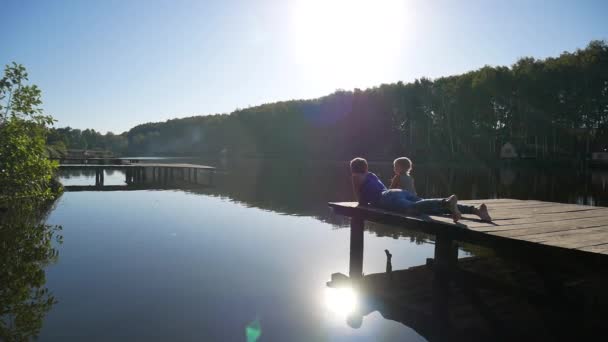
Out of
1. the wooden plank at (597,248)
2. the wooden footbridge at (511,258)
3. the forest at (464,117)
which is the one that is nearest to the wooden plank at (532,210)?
the wooden footbridge at (511,258)

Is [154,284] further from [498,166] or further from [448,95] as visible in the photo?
[448,95]

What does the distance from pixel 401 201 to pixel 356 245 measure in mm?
1591

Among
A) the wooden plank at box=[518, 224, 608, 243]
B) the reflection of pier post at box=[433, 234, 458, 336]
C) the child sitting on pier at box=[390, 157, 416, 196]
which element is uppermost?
the child sitting on pier at box=[390, 157, 416, 196]

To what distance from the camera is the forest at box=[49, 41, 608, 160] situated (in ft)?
185

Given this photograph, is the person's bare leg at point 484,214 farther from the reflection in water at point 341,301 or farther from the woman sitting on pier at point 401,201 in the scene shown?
the reflection in water at point 341,301

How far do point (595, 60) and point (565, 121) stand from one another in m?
8.72

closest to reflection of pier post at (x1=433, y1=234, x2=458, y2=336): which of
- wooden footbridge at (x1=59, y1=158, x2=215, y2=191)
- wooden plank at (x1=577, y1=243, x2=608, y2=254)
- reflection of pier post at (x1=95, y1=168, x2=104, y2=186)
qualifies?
wooden plank at (x1=577, y1=243, x2=608, y2=254)

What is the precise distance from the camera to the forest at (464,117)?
5628 cm

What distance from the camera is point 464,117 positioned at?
67.0m

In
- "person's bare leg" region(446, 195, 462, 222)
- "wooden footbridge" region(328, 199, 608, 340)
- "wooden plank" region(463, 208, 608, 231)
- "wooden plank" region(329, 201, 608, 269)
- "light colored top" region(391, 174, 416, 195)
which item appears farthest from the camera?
"light colored top" region(391, 174, 416, 195)

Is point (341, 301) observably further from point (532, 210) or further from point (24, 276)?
point (24, 276)

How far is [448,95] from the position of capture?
68375mm

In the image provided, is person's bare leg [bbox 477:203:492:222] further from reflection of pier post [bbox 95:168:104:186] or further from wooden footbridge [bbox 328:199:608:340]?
reflection of pier post [bbox 95:168:104:186]

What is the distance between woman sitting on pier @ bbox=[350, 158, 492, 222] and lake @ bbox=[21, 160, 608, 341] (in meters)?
1.85
